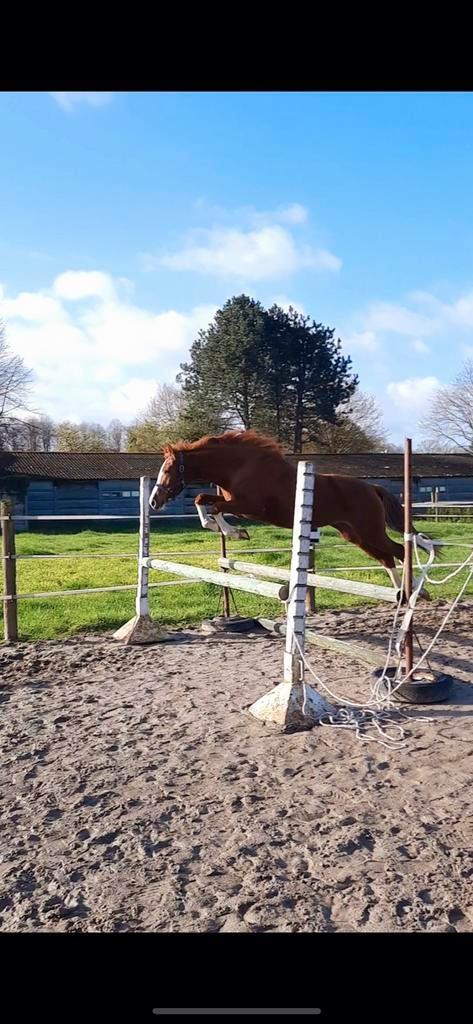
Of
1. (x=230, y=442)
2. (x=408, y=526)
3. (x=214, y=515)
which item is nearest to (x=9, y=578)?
(x=214, y=515)

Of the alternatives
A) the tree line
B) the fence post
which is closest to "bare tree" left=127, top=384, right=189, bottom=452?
the tree line

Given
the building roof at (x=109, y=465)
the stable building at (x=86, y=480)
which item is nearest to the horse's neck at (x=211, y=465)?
the building roof at (x=109, y=465)

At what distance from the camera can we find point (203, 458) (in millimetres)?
5324

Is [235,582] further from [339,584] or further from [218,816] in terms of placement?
[218,816]

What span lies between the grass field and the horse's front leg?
184 centimetres

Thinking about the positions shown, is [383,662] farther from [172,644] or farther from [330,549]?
[330,549]

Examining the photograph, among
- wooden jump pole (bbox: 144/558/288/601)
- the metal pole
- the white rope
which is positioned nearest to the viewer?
the white rope

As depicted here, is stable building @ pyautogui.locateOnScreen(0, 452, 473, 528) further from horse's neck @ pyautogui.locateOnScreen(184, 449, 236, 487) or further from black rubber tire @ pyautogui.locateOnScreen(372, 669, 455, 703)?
black rubber tire @ pyautogui.locateOnScreen(372, 669, 455, 703)

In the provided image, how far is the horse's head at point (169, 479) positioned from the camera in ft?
17.4

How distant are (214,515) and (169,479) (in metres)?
0.47

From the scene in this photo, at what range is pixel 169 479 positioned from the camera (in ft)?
17.4

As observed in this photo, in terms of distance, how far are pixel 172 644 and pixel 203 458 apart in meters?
1.90

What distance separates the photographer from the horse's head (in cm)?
531
